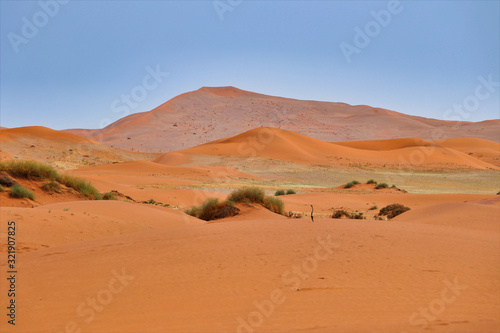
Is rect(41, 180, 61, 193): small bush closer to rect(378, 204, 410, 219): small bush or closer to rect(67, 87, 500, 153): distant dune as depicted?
rect(378, 204, 410, 219): small bush

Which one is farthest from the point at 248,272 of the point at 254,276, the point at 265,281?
the point at 265,281

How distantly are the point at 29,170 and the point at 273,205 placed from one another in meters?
11.7

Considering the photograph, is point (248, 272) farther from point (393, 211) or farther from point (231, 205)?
point (393, 211)

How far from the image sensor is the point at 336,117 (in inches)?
5487

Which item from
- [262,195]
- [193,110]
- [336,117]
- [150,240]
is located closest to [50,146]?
[262,195]

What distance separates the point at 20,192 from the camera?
18609 millimetres

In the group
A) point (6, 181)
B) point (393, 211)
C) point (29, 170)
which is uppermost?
point (29, 170)

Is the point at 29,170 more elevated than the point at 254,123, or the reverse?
the point at 254,123

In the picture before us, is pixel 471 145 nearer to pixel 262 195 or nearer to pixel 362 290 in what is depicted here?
pixel 262 195

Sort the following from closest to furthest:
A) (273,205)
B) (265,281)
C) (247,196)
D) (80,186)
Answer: (265,281), (247,196), (273,205), (80,186)

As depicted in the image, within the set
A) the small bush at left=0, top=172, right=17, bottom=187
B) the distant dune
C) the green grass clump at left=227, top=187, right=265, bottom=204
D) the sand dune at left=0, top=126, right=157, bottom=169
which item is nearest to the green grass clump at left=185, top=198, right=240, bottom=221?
the green grass clump at left=227, top=187, right=265, bottom=204

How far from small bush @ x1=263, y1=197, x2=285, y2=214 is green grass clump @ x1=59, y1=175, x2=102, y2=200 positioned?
910cm

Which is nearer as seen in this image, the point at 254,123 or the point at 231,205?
the point at 231,205

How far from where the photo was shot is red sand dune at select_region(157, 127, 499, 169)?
64.4 m
